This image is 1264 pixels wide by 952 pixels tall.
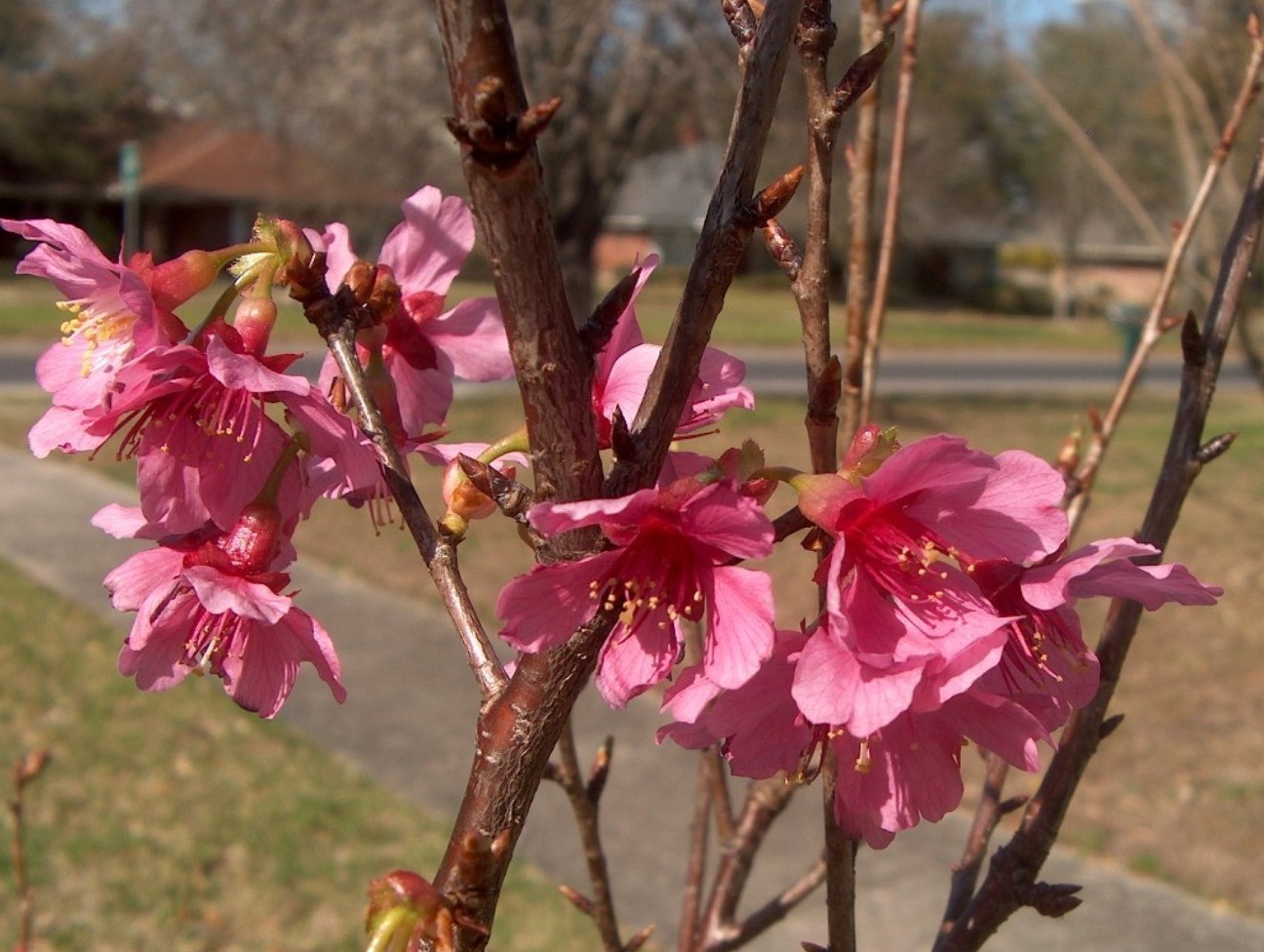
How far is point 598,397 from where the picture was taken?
993mm

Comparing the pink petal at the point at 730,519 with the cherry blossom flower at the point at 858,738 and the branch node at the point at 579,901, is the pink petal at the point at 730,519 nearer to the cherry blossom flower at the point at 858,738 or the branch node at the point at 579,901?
the cherry blossom flower at the point at 858,738

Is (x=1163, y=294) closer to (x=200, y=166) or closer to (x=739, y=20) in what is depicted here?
(x=739, y=20)

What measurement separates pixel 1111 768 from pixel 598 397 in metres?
4.91

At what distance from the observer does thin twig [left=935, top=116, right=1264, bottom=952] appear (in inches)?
45.3

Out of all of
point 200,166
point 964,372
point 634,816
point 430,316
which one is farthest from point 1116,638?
point 200,166

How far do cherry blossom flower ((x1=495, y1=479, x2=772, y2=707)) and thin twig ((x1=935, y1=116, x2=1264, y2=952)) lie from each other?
472mm

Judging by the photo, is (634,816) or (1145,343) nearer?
(1145,343)

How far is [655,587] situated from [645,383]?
0.65ft

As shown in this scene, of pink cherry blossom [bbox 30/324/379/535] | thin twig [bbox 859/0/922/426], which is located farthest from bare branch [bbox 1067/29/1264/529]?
pink cherry blossom [bbox 30/324/379/535]

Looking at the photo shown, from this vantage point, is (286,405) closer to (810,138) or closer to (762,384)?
(810,138)

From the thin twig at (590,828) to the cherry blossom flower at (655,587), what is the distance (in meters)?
0.52

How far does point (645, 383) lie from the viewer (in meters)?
0.98

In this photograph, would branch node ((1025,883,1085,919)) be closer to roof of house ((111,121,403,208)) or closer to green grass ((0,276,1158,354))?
green grass ((0,276,1158,354))

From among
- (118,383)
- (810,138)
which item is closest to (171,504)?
(118,383)
